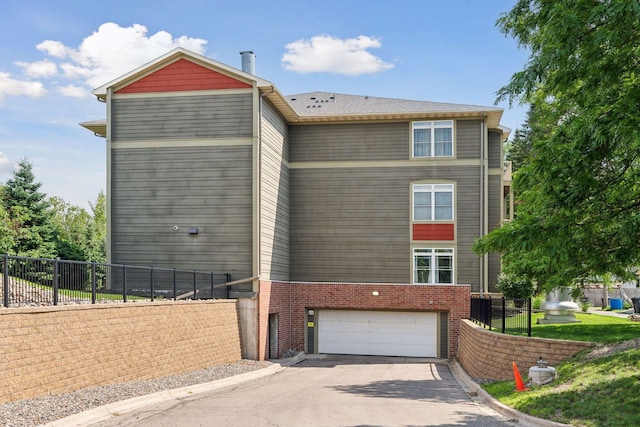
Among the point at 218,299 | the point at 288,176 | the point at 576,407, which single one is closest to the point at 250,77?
the point at 288,176

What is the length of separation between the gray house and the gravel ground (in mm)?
7064

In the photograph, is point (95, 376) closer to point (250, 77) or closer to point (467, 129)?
point (250, 77)

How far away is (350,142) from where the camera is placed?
2873 centimetres

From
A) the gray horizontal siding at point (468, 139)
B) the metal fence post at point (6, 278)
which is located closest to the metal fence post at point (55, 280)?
the metal fence post at point (6, 278)

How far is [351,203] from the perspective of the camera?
28.6m

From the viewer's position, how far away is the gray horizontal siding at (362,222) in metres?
27.8

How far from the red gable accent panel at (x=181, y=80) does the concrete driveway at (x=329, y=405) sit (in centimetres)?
1083

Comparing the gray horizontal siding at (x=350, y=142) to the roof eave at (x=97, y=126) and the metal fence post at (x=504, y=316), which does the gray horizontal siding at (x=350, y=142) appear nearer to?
the roof eave at (x=97, y=126)

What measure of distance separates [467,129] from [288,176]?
773cm

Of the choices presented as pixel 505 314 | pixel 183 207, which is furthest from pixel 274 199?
pixel 505 314

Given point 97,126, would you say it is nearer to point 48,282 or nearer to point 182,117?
point 182,117

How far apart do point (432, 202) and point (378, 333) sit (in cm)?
593

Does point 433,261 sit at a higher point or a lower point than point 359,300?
higher

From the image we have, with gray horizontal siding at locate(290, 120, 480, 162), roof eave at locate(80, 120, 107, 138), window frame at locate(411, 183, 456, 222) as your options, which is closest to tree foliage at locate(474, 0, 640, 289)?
window frame at locate(411, 183, 456, 222)
